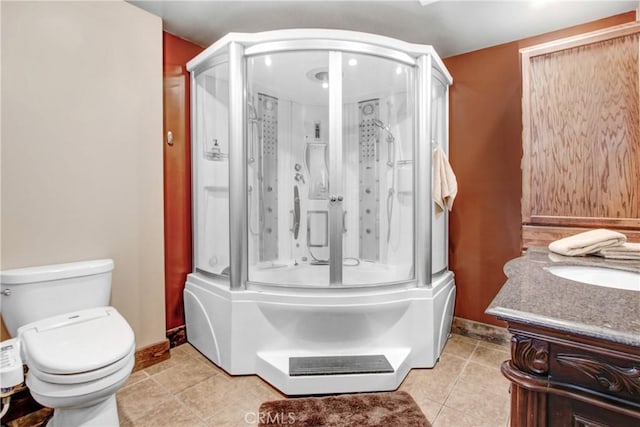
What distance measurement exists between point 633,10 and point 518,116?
0.84m

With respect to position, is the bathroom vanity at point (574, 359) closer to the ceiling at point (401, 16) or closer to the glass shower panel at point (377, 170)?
the glass shower panel at point (377, 170)

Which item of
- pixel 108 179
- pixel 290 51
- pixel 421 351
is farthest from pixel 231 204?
pixel 421 351

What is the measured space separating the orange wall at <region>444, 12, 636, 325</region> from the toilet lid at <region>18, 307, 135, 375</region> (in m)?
2.42

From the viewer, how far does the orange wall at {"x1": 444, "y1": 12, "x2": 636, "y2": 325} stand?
2387 millimetres

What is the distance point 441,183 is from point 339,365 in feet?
4.54

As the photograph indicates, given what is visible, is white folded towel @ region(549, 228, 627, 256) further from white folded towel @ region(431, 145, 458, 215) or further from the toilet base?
the toilet base

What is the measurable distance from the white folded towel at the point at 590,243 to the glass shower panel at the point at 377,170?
906 millimetres

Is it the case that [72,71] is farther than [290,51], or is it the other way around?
[290,51]

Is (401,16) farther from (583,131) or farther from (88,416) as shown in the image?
(88,416)

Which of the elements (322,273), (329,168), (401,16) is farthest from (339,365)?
(401,16)

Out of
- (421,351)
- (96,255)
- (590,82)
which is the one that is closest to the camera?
(590,82)

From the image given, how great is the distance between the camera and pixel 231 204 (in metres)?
2.03

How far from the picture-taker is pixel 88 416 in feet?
4.43

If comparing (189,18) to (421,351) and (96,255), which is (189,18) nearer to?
(96,255)
